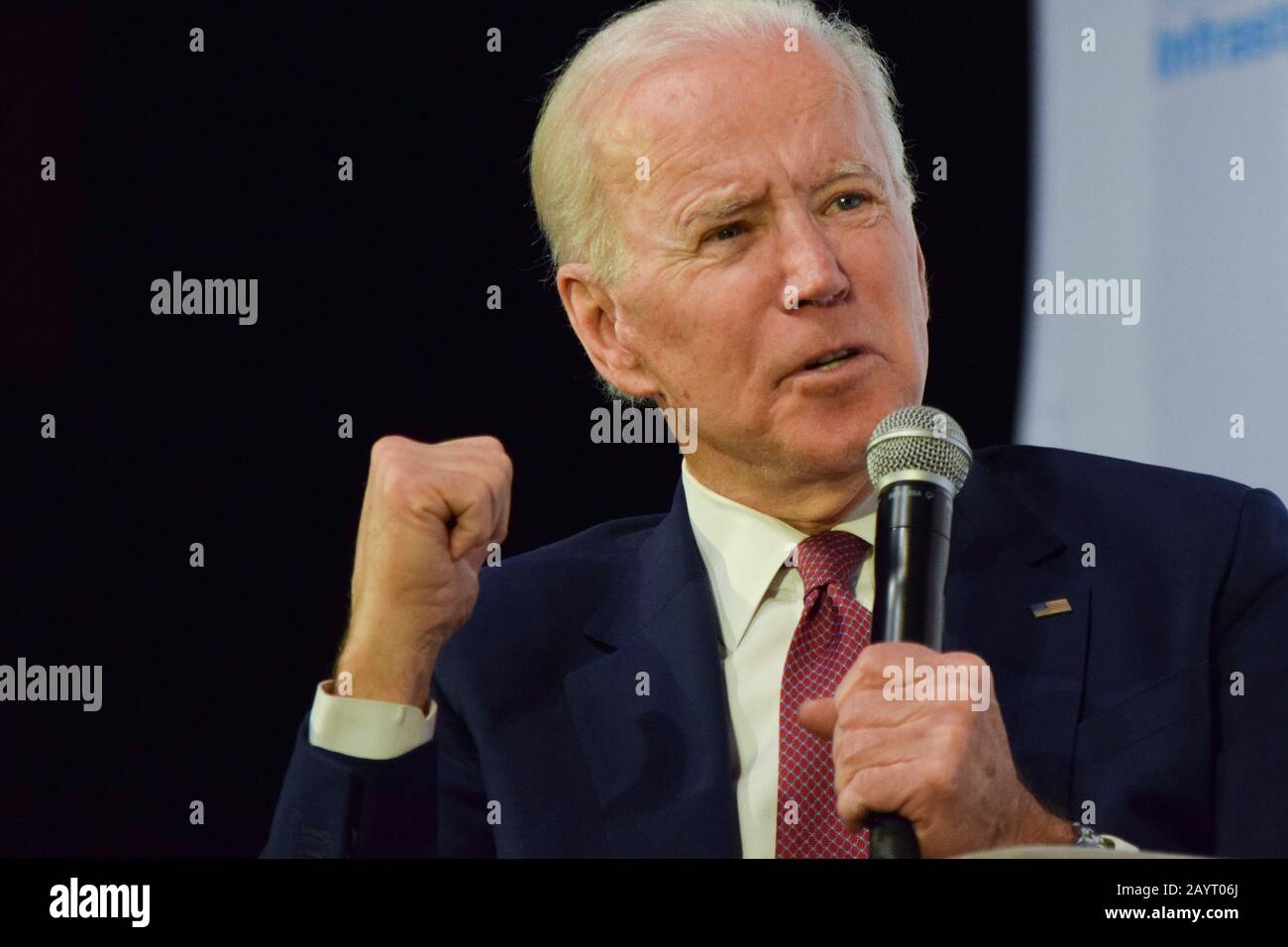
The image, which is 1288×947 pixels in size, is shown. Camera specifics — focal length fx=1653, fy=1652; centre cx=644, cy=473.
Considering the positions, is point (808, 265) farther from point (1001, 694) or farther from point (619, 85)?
point (1001, 694)

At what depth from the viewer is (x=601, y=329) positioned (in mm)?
2645

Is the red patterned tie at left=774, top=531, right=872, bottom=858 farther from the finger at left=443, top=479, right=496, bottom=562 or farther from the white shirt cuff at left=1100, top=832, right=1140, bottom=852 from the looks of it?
the finger at left=443, top=479, right=496, bottom=562

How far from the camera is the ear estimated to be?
260 centimetres

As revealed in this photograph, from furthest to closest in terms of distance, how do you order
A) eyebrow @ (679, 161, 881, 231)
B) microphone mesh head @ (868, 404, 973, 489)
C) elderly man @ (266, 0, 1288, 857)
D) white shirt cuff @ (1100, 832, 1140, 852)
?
eyebrow @ (679, 161, 881, 231)
elderly man @ (266, 0, 1288, 857)
white shirt cuff @ (1100, 832, 1140, 852)
microphone mesh head @ (868, 404, 973, 489)

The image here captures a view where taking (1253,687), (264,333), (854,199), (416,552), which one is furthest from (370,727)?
(1253,687)

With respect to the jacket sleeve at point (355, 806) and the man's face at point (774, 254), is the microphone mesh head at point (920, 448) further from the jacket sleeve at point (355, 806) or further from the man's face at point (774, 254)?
the jacket sleeve at point (355, 806)

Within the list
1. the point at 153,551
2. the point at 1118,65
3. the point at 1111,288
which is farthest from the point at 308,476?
the point at 1118,65

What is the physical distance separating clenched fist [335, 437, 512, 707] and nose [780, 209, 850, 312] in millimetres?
493

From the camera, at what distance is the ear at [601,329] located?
102 inches

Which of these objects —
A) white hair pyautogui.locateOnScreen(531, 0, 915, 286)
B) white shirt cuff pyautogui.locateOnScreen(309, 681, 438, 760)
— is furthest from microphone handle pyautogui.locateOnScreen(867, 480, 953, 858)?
white hair pyautogui.locateOnScreen(531, 0, 915, 286)

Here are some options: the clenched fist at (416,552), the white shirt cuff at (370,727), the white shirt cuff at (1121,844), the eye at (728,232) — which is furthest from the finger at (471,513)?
the white shirt cuff at (1121,844)

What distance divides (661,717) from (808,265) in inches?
26.2
